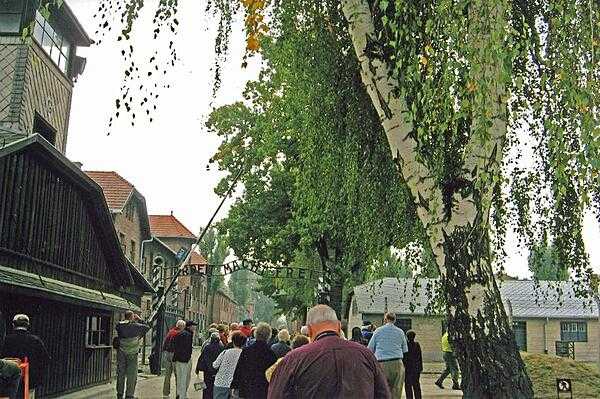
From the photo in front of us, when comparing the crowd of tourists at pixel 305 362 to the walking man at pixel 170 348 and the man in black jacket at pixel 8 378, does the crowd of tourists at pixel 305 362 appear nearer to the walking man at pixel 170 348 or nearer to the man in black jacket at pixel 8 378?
the walking man at pixel 170 348

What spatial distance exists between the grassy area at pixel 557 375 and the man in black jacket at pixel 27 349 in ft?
38.7

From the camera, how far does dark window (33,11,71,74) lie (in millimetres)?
19258

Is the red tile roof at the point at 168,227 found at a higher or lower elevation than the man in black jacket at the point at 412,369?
higher

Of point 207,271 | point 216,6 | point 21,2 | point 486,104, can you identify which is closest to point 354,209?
point 216,6

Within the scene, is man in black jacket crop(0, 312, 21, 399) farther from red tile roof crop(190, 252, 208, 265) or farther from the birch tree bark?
red tile roof crop(190, 252, 208, 265)

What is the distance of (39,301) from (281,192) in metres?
15.9

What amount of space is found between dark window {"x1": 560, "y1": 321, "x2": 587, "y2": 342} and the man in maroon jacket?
40.7m

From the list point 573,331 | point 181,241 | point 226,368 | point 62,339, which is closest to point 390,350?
point 226,368

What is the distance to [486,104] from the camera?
5262 mm

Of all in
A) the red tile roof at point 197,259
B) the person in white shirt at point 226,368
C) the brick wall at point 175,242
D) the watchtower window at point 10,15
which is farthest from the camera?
the red tile roof at point 197,259

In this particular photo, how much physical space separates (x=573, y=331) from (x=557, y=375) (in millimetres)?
26217

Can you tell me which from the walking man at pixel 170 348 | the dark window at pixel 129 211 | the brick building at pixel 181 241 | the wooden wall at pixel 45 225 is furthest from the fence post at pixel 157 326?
the brick building at pixel 181 241

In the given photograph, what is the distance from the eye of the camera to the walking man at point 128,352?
15016 mm

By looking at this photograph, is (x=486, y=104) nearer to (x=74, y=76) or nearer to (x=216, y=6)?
(x=216, y=6)
